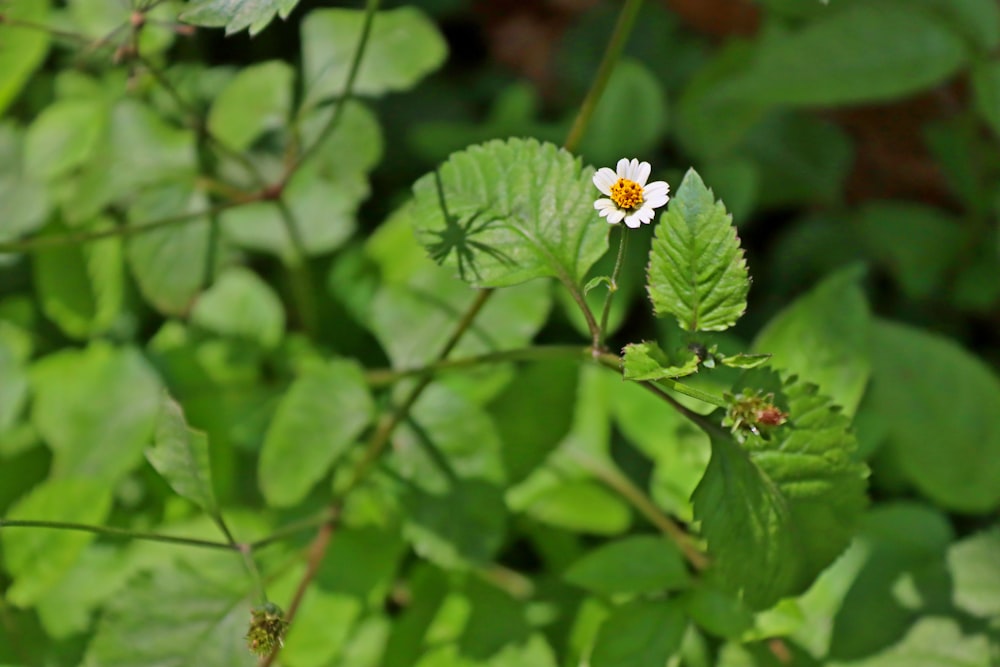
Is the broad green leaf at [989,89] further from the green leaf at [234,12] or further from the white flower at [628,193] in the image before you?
the green leaf at [234,12]

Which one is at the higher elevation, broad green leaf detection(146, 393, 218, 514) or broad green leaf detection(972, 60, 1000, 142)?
broad green leaf detection(972, 60, 1000, 142)

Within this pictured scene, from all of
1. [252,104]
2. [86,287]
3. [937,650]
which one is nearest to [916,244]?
[937,650]

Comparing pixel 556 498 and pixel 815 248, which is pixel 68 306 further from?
pixel 815 248

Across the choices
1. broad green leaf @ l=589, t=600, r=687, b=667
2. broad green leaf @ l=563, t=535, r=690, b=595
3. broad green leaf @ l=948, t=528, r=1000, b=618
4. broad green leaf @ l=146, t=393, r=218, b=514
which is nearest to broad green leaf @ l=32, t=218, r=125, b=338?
broad green leaf @ l=146, t=393, r=218, b=514

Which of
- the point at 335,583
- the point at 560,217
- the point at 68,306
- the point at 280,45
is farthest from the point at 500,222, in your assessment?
the point at 280,45

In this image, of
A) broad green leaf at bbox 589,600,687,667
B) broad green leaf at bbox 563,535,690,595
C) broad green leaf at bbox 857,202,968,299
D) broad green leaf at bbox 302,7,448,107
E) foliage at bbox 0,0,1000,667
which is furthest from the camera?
broad green leaf at bbox 857,202,968,299

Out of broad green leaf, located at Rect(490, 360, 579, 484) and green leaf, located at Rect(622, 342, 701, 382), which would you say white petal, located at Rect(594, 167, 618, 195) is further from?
broad green leaf, located at Rect(490, 360, 579, 484)

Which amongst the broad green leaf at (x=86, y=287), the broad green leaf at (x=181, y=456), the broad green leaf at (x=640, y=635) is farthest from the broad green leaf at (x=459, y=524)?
the broad green leaf at (x=86, y=287)

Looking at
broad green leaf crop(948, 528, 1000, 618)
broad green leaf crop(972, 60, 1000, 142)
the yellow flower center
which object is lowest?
broad green leaf crop(948, 528, 1000, 618)
